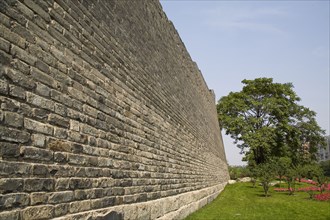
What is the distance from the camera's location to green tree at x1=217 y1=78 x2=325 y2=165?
30.5m

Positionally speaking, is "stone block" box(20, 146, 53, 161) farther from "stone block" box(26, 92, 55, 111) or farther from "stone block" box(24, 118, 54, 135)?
"stone block" box(26, 92, 55, 111)

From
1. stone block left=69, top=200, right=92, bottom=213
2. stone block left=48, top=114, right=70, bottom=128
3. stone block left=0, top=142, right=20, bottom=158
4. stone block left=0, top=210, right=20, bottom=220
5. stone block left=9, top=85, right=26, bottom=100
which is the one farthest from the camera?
stone block left=69, top=200, right=92, bottom=213

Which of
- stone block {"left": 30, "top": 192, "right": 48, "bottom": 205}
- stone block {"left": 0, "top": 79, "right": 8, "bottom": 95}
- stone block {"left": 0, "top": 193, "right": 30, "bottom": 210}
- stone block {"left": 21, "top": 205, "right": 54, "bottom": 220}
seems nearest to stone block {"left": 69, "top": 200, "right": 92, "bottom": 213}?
stone block {"left": 21, "top": 205, "right": 54, "bottom": 220}

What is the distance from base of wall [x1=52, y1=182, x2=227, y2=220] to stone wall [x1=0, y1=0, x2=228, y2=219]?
2 cm

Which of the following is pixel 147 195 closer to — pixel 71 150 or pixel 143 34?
pixel 71 150

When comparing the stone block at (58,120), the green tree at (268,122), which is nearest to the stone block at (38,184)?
the stone block at (58,120)

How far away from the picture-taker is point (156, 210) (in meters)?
7.23

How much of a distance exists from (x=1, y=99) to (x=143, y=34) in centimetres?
523

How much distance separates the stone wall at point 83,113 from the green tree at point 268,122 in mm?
22774

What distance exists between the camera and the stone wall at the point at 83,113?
334cm

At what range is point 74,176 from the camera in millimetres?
4262

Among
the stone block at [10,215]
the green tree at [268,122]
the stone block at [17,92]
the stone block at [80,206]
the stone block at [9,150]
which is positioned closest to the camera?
the stone block at [10,215]

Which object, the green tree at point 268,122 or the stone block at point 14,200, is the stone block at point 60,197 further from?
the green tree at point 268,122

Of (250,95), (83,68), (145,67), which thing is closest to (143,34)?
(145,67)
